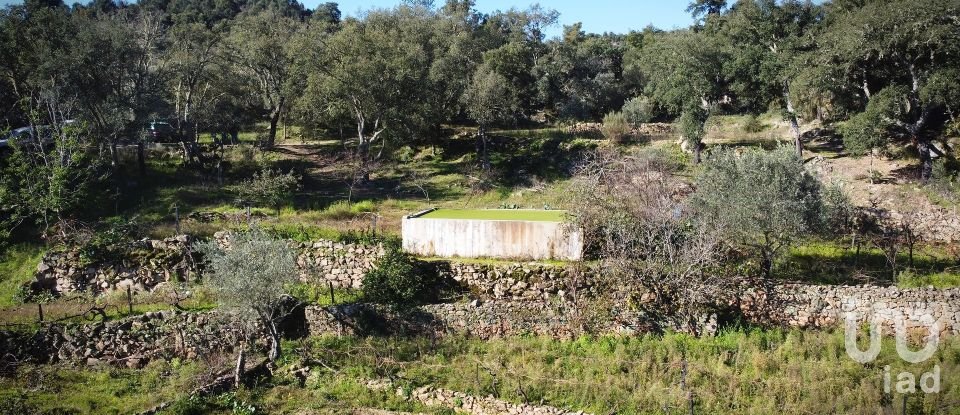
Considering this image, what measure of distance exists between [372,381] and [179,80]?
3082 cm

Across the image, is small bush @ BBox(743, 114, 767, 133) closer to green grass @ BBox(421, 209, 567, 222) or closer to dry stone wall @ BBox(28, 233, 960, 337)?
green grass @ BBox(421, 209, 567, 222)

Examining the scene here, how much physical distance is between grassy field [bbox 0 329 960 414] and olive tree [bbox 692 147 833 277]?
312 cm

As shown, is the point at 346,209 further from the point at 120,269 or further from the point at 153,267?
the point at 120,269

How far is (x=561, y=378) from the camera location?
16359 millimetres

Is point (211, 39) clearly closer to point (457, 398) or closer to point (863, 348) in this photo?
point (457, 398)

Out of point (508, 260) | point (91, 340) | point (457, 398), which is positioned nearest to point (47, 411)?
point (91, 340)

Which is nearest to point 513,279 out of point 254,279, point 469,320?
point 469,320

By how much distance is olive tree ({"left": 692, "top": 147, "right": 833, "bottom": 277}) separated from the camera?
750 inches

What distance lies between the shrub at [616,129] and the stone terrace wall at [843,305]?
21.8 meters

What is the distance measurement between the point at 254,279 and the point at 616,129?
1103 inches

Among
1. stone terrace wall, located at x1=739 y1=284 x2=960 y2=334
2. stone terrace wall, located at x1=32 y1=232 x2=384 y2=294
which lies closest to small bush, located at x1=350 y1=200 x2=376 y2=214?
stone terrace wall, located at x1=32 y1=232 x2=384 y2=294

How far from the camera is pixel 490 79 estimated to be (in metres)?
40.2

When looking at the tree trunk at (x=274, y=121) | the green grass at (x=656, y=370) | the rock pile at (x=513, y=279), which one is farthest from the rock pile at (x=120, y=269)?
the tree trunk at (x=274, y=121)

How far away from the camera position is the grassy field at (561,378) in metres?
14.9
